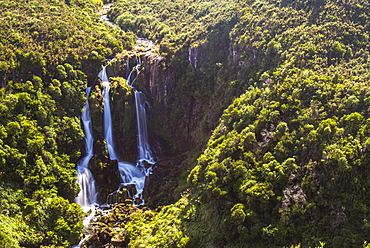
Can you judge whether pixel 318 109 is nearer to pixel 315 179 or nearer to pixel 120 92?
pixel 315 179

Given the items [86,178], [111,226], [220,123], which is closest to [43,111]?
[86,178]

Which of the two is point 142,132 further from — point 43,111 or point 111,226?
point 111,226

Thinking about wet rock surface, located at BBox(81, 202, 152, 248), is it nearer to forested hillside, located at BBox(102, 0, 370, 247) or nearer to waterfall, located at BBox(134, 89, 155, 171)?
forested hillside, located at BBox(102, 0, 370, 247)

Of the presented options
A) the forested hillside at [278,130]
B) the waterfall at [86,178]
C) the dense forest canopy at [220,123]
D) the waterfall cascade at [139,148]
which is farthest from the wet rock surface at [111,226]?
the waterfall at [86,178]

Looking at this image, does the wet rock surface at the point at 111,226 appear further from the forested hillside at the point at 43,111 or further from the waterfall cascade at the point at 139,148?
the forested hillside at the point at 43,111

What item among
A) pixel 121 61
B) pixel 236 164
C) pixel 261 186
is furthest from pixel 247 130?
pixel 121 61
